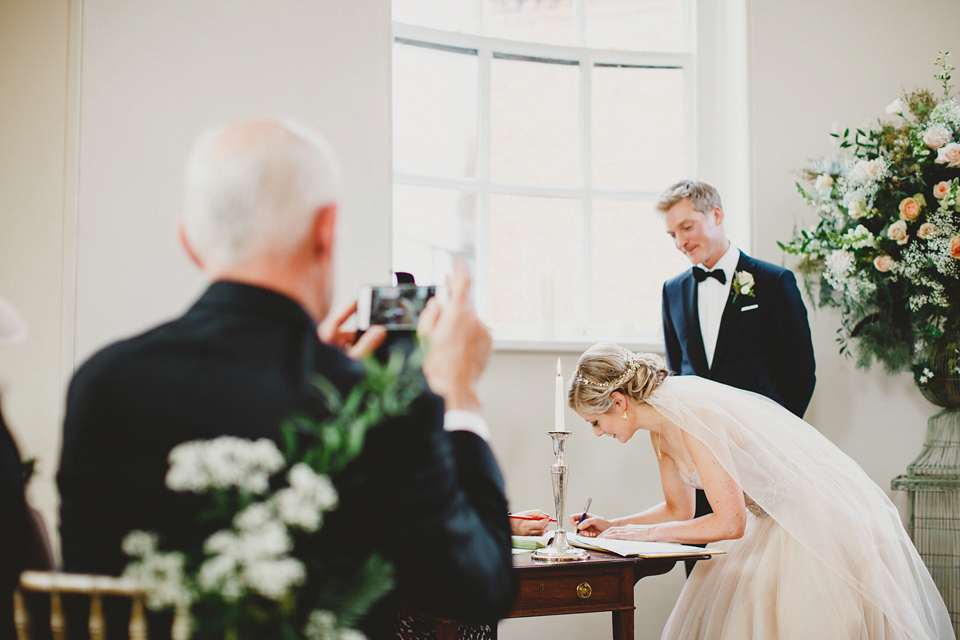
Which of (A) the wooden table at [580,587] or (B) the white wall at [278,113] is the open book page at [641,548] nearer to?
(A) the wooden table at [580,587]

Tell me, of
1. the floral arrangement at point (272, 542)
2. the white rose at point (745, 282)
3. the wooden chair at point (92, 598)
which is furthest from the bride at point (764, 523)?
the wooden chair at point (92, 598)

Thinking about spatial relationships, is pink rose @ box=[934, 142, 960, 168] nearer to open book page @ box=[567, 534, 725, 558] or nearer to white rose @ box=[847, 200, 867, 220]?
white rose @ box=[847, 200, 867, 220]

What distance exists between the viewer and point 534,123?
3.68 meters

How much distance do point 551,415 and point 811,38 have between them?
2080 millimetres

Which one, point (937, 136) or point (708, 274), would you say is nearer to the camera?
point (937, 136)

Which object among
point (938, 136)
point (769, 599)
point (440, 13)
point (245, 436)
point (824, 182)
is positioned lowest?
point (769, 599)

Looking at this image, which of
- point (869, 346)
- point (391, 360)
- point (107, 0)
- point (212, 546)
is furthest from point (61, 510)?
point (869, 346)

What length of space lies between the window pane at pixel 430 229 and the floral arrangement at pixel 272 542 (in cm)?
245

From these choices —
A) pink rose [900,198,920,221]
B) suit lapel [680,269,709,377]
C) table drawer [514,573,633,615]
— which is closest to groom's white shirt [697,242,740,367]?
suit lapel [680,269,709,377]

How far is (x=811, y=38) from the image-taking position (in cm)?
373

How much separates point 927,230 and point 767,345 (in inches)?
27.9

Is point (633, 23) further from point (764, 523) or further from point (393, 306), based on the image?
point (393, 306)

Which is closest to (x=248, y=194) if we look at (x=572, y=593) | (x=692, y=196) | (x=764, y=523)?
(x=572, y=593)

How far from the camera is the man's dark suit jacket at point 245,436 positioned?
0.89m
